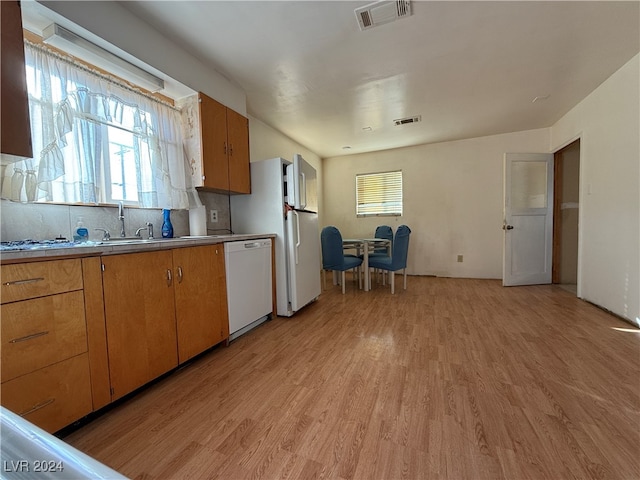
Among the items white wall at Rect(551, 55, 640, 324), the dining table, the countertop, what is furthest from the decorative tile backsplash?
white wall at Rect(551, 55, 640, 324)

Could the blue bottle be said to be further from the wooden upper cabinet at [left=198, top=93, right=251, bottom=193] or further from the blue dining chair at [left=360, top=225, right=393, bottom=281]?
the blue dining chair at [left=360, top=225, right=393, bottom=281]

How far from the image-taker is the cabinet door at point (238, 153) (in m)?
2.60

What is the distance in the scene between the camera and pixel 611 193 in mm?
→ 2689

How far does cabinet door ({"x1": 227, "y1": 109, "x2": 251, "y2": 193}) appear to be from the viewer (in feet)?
8.52

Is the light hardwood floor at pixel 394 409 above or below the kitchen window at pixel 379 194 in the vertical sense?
below

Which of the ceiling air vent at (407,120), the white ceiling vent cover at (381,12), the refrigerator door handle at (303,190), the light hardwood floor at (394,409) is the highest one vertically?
the ceiling air vent at (407,120)

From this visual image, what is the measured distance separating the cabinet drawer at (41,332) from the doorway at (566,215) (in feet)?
18.2

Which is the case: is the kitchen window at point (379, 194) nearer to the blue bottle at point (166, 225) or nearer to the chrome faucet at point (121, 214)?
the blue bottle at point (166, 225)

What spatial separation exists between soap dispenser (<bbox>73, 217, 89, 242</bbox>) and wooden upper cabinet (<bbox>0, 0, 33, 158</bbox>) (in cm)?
55

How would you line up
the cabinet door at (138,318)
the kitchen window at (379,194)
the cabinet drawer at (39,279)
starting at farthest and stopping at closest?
the kitchen window at (379,194), the cabinet door at (138,318), the cabinet drawer at (39,279)

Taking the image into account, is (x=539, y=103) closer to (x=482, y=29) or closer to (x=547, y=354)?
(x=482, y=29)

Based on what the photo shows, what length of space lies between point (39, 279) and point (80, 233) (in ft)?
2.14

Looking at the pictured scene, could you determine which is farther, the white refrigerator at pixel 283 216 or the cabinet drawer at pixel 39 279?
the white refrigerator at pixel 283 216

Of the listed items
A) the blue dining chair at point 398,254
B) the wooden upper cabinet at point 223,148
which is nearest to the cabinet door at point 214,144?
the wooden upper cabinet at point 223,148
